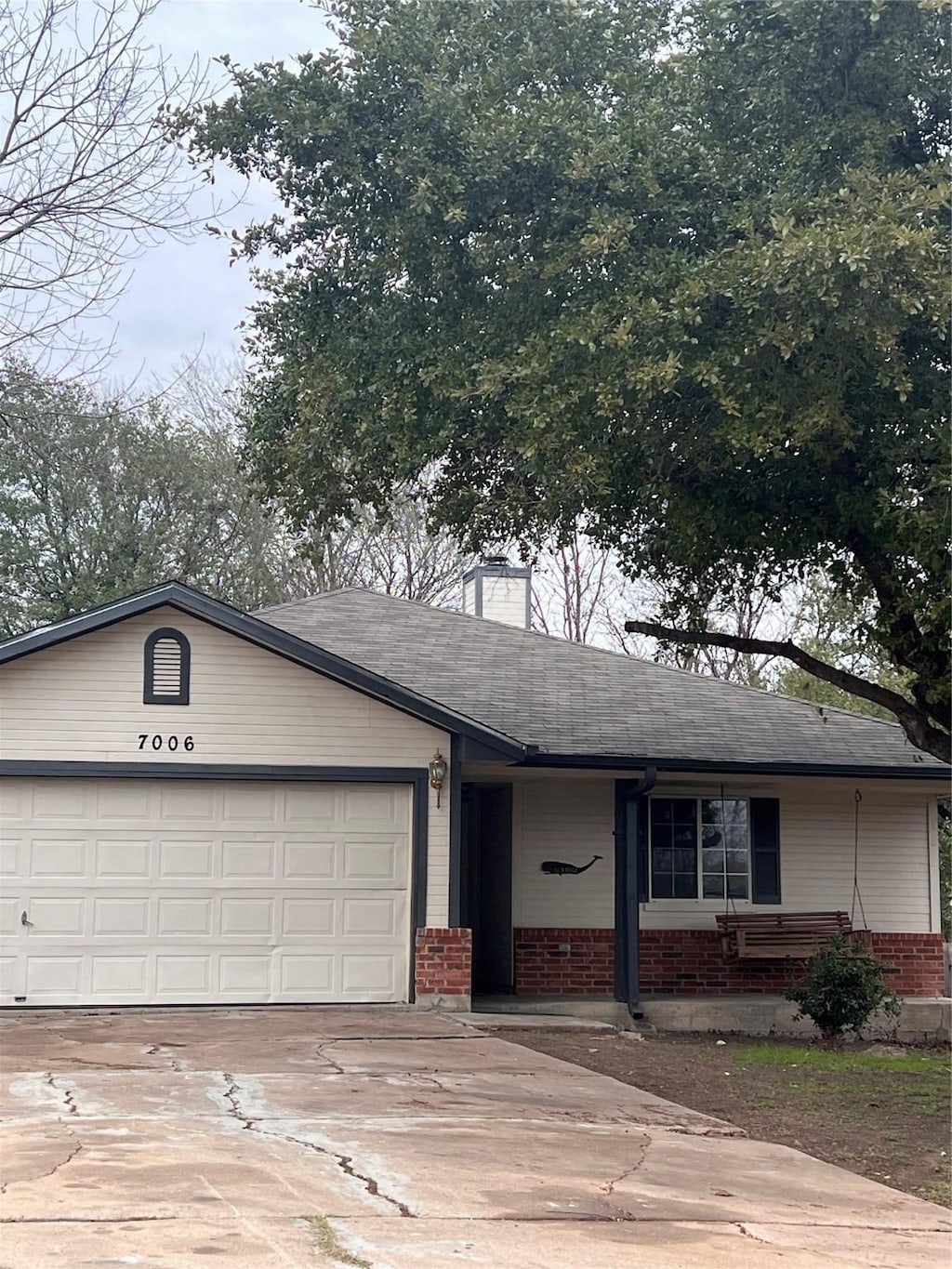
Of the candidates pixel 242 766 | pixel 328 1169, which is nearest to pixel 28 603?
pixel 242 766

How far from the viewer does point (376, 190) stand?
11938mm

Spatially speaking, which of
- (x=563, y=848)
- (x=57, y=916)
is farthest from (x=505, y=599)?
(x=57, y=916)

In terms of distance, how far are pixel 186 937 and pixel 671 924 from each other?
5.81 metres

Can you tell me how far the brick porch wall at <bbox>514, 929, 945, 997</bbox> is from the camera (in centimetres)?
1661

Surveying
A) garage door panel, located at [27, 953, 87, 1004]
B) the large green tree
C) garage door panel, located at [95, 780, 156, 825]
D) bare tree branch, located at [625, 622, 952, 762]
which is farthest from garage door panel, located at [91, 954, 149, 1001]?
bare tree branch, located at [625, 622, 952, 762]

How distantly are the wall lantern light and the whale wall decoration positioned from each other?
9.02 ft

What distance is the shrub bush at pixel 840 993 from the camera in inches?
583

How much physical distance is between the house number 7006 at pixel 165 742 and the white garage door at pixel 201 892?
0.38 meters

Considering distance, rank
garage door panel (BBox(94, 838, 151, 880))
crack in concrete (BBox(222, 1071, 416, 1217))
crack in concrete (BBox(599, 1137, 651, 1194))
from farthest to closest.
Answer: garage door panel (BBox(94, 838, 151, 880)) < crack in concrete (BBox(599, 1137, 651, 1194)) < crack in concrete (BBox(222, 1071, 416, 1217))

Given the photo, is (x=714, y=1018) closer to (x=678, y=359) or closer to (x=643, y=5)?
(x=678, y=359)

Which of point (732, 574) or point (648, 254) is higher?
point (648, 254)

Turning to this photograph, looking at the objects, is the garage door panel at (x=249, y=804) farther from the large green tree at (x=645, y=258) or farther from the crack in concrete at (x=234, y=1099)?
the crack in concrete at (x=234, y=1099)

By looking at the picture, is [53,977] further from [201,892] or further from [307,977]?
[307,977]

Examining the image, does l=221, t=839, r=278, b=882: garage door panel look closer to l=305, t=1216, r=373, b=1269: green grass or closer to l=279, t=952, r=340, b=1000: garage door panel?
l=279, t=952, r=340, b=1000: garage door panel
